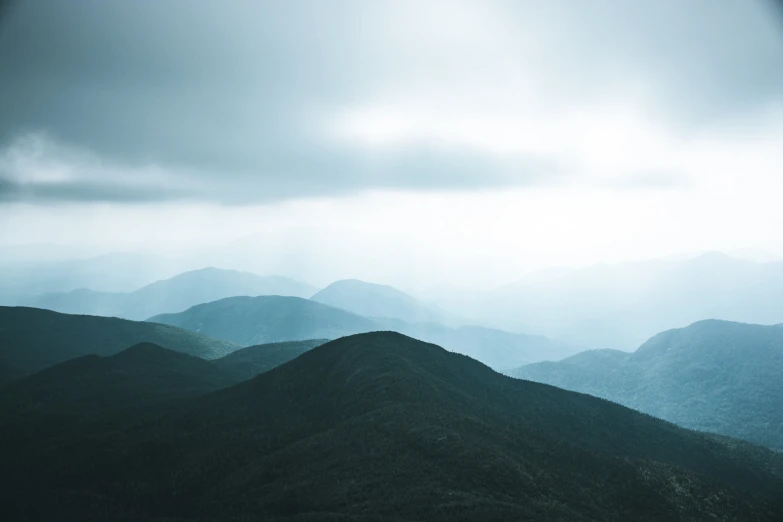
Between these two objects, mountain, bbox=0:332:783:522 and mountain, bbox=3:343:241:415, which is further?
mountain, bbox=3:343:241:415

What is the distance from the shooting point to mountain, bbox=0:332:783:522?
5881 cm

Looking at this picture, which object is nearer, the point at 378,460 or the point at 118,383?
the point at 378,460

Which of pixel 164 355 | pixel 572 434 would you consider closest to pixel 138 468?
pixel 572 434

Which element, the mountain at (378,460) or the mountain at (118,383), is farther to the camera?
the mountain at (118,383)

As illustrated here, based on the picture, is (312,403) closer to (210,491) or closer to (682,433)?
(210,491)

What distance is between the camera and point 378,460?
66438 millimetres

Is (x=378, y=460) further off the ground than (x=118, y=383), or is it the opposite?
(x=118, y=383)

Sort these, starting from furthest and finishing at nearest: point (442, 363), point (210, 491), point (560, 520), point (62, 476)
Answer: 1. point (442, 363)
2. point (62, 476)
3. point (210, 491)
4. point (560, 520)

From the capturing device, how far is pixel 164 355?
178125 millimetres

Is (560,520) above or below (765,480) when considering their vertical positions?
above

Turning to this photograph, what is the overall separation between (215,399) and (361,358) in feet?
118

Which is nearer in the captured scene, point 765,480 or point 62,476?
point 62,476

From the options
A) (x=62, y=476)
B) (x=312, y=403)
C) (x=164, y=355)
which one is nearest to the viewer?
(x=62, y=476)

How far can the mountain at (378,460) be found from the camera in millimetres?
58812
